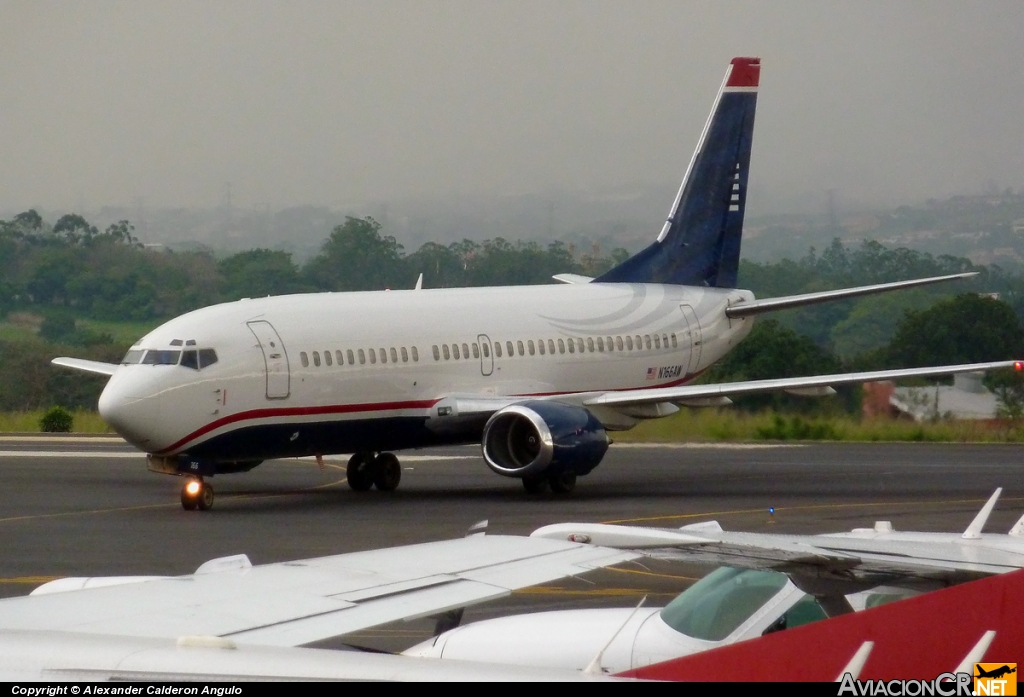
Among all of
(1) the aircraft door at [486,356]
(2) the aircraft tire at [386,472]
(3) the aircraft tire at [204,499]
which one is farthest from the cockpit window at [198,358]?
(1) the aircraft door at [486,356]

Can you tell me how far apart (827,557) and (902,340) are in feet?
141

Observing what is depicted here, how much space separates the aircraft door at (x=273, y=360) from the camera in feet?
67.5

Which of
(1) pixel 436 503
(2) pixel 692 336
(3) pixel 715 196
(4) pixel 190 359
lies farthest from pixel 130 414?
(3) pixel 715 196

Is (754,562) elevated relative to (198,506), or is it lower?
elevated

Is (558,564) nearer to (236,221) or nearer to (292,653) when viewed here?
(292,653)

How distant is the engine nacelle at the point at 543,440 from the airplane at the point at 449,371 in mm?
30

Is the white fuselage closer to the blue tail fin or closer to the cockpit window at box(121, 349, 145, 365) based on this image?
the cockpit window at box(121, 349, 145, 365)

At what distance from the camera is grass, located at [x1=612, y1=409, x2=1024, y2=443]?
3588 cm

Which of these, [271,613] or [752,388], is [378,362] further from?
[271,613]

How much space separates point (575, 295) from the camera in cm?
2617

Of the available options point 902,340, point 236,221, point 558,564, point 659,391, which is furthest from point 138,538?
point 236,221

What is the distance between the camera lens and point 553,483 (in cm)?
2205

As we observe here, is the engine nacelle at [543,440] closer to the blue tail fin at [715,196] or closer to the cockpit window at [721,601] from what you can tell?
the blue tail fin at [715,196]

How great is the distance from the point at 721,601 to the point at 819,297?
2088 cm
